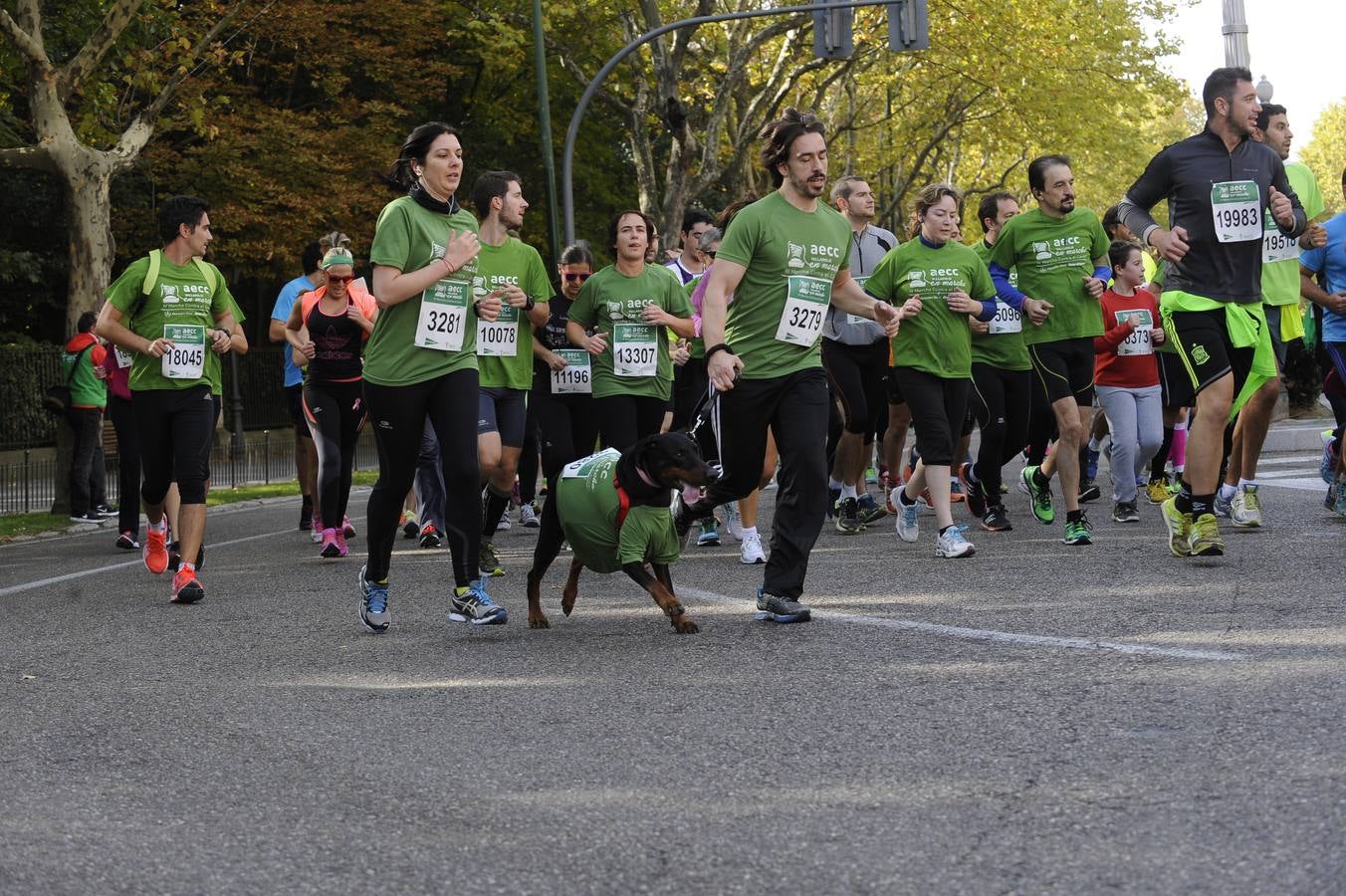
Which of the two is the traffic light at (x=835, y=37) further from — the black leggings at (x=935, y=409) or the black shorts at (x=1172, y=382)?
the black leggings at (x=935, y=409)

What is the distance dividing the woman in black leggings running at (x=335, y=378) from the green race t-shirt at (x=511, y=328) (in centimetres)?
182

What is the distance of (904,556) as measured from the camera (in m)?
10.1

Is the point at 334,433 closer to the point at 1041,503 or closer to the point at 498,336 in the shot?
the point at 498,336

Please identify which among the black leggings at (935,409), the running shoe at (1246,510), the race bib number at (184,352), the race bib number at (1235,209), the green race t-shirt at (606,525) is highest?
the race bib number at (1235,209)

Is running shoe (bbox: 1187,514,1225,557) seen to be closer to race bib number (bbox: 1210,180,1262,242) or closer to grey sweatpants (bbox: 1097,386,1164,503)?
race bib number (bbox: 1210,180,1262,242)

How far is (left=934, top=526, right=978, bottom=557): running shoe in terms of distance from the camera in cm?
975

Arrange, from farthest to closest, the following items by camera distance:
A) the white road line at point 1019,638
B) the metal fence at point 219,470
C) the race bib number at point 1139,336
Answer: the metal fence at point 219,470, the race bib number at point 1139,336, the white road line at point 1019,638

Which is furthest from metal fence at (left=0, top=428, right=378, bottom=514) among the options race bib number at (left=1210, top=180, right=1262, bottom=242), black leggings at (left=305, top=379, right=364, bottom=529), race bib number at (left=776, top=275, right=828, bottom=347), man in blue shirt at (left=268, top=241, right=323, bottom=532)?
race bib number at (left=1210, top=180, right=1262, bottom=242)

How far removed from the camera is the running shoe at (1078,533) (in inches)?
402

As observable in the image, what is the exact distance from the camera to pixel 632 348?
9867mm

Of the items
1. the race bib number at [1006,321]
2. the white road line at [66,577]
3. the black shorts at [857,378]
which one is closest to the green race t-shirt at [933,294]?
the race bib number at [1006,321]

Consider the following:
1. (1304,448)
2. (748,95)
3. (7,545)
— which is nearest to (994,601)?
(7,545)

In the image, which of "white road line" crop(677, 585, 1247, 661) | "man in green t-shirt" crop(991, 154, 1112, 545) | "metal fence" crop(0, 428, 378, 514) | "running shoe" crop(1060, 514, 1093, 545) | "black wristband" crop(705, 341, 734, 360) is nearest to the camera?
"white road line" crop(677, 585, 1247, 661)

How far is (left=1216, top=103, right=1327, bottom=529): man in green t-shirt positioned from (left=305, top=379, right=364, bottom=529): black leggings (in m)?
5.20
